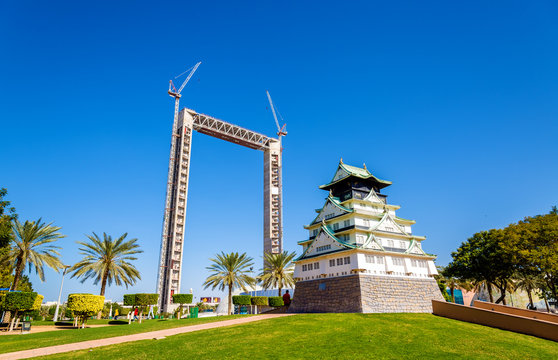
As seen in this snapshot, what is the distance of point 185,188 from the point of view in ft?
238

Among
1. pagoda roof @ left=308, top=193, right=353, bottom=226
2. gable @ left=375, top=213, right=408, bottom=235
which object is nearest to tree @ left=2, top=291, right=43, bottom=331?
pagoda roof @ left=308, top=193, right=353, bottom=226

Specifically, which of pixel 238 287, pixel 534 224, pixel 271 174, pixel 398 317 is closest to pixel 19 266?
pixel 238 287

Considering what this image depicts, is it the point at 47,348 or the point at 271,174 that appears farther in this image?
the point at 271,174

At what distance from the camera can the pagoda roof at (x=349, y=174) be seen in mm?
45562

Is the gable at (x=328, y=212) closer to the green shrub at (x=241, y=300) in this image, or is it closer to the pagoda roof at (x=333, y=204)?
the pagoda roof at (x=333, y=204)

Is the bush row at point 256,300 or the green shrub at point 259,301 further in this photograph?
the green shrub at point 259,301

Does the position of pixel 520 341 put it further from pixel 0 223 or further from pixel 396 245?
pixel 0 223

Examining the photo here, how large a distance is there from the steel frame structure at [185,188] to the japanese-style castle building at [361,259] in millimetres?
32730

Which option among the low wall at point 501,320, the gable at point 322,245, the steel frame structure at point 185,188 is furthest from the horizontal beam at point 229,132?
the low wall at point 501,320

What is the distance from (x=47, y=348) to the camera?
18.4 metres

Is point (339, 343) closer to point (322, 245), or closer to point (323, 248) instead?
point (323, 248)

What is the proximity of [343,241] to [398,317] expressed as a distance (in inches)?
544

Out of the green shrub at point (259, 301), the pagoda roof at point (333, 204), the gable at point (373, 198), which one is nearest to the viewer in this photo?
the pagoda roof at point (333, 204)

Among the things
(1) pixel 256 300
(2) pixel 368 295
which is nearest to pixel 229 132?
(1) pixel 256 300
